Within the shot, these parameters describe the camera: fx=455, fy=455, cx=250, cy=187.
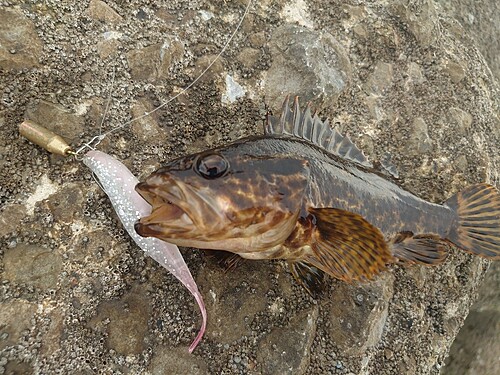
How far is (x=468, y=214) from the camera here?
3729mm

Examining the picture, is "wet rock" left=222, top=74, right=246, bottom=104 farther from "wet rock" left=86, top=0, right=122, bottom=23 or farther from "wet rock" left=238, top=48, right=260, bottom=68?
"wet rock" left=86, top=0, right=122, bottom=23

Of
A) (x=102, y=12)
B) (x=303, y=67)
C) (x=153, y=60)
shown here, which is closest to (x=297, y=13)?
(x=303, y=67)

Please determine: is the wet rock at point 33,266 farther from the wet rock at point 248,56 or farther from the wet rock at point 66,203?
the wet rock at point 248,56

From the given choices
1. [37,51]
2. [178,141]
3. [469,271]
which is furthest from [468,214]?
[37,51]

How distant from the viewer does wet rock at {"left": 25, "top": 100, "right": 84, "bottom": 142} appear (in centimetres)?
315

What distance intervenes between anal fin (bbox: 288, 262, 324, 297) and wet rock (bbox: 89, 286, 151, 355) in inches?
41.9

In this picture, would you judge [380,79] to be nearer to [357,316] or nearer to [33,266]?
[357,316]

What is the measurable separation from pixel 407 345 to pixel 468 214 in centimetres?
118

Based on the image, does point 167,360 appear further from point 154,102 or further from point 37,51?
point 37,51

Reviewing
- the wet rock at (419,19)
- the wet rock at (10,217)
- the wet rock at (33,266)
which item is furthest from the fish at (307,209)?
the wet rock at (419,19)

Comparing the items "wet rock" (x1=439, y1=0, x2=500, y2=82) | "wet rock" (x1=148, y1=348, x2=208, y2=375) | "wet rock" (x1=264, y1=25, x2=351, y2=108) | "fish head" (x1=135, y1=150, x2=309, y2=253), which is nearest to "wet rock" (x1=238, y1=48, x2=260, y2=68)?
"wet rock" (x1=264, y1=25, x2=351, y2=108)

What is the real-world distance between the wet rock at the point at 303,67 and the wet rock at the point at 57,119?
5.01 ft

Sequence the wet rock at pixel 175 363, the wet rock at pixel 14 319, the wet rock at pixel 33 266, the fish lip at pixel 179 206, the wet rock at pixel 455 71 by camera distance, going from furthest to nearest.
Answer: the wet rock at pixel 455 71, the wet rock at pixel 175 363, the wet rock at pixel 33 266, the wet rock at pixel 14 319, the fish lip at pixel 179 206

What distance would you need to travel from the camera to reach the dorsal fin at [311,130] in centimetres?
334
